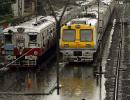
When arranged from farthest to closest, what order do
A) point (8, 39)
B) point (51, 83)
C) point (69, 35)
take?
1. point (69, 35)
2. point (8, 39)
3. point (51, 83)

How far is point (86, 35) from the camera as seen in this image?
107 feet

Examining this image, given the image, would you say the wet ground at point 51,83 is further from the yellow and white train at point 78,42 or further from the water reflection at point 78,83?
the yellow and white train at point 78,42

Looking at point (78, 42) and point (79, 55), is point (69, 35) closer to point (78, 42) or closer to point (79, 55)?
point (78, 42)

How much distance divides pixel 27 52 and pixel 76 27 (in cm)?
368

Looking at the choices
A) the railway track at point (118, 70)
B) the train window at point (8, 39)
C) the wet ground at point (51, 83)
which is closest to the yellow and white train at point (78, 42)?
the wet ground at point (51, 83)

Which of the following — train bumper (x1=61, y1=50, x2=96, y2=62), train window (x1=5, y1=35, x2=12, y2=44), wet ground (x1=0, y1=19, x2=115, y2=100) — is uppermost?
train window (x1=5, y1=35, x2=12, y2=44)

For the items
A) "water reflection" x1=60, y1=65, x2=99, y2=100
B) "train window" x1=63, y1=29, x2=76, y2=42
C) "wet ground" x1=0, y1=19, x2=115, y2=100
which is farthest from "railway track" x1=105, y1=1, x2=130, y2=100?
"train window" x1=63, y1=29, x2=76, y2=42

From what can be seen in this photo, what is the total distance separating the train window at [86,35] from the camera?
3237 centimetres

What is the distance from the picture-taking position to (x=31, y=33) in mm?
31062

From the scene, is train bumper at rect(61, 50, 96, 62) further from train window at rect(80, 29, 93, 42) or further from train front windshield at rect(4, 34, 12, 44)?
train front windshield at rect(4, 34, 12, 44)

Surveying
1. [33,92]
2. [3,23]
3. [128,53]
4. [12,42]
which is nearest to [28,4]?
[3,23]

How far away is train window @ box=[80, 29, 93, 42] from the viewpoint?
1274 inches

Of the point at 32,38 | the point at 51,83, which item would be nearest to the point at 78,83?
the point at 51,83

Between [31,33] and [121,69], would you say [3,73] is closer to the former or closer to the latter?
[31,33]
